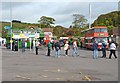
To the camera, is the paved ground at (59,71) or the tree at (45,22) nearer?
the paved ground at (59,71)

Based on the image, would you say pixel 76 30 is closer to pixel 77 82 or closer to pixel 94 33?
pixel 94 33

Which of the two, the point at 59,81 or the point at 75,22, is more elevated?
the point at 75,22

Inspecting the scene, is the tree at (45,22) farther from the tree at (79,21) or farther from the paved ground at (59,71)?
the paved ground at (59,71)

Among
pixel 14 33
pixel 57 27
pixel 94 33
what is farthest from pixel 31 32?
pixel 57 27

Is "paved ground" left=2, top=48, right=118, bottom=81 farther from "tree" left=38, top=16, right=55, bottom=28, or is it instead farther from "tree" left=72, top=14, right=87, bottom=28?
"tree" left=38, top=16, right=55, bottom=28

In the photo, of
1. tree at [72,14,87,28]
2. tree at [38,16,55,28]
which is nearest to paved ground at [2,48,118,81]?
tree at [72,14,87,28]

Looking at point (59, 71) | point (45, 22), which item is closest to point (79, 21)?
point (45, 22)

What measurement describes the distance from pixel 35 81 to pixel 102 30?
37331 millimetres

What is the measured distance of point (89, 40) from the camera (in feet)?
171

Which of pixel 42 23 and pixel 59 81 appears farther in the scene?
pixel 42 23

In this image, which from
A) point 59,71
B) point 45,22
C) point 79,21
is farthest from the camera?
point 45,22

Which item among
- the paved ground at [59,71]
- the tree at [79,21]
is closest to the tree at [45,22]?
the tree at [79,21]

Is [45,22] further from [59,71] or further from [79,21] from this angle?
[59,71]

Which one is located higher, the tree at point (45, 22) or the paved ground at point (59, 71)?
the tree at point (45, 22)
